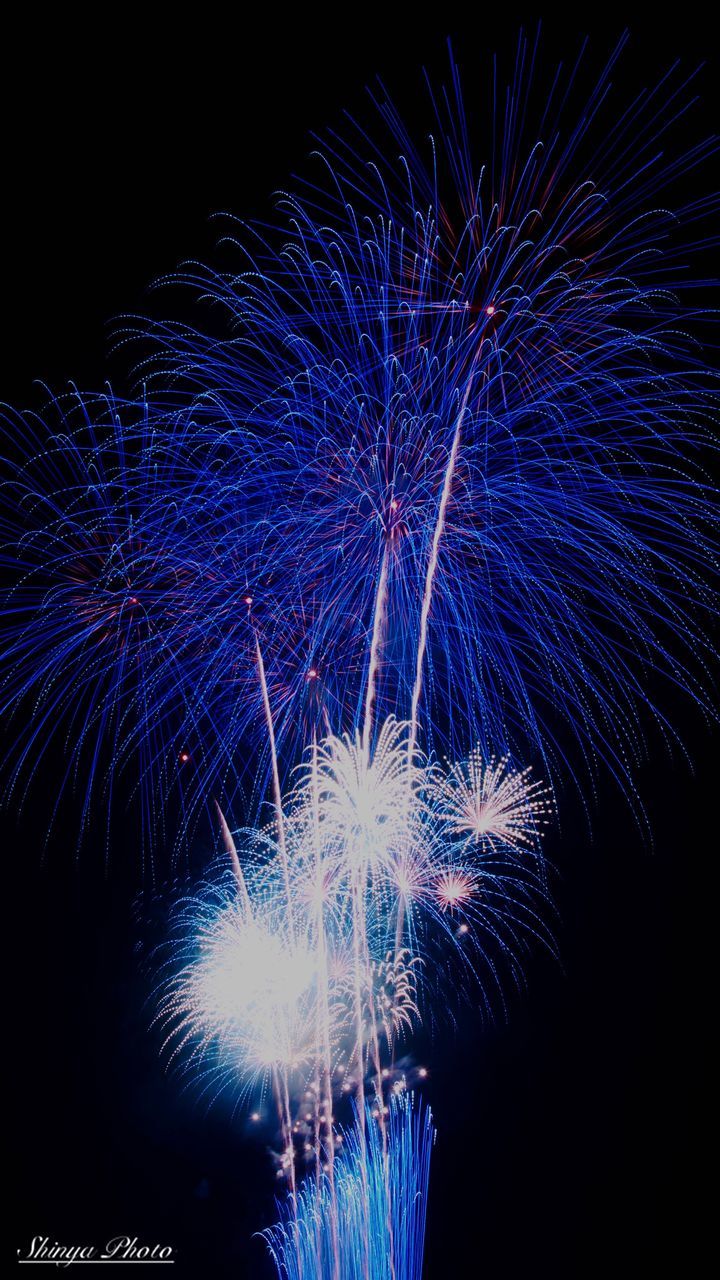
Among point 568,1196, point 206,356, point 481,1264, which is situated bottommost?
point 481,1264

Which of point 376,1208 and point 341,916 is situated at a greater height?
point 341,916

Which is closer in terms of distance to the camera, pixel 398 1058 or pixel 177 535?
pixel 177 535

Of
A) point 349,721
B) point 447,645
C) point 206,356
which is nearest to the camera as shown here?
point 206,356

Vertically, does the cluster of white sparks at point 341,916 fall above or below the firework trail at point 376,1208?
above

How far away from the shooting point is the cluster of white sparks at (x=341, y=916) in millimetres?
9969

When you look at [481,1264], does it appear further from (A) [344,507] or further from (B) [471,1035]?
(A) [344,507]

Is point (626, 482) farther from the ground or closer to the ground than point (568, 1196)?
farther from the ground

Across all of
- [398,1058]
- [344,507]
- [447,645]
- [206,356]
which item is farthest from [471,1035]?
[206,356]

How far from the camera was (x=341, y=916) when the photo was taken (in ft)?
35.4

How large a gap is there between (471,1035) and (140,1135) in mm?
5215

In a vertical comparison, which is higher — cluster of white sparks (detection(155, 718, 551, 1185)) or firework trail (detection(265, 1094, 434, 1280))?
cluster of white sparks (detection(155, 718, 551, 1185))

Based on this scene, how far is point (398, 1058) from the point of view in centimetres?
1256

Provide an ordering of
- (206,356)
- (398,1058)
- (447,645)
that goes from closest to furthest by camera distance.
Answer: (206,356)
(447,645)
(398,1058)

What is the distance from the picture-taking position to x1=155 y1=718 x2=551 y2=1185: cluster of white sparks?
392 inches
